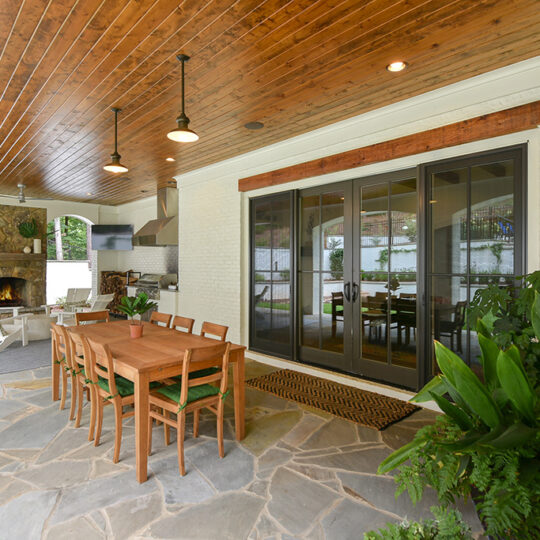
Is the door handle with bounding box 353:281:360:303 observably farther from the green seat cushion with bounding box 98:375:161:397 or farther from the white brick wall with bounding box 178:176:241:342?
the green seat cushion with bounding box 98:375:161:397

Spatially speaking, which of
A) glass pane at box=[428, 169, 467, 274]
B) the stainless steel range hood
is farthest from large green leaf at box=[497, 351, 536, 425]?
the stainless steel range hood

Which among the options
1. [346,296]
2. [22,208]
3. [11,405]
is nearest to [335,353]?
[346,296]

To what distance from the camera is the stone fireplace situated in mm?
8617

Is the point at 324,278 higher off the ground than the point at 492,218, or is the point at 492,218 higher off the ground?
the point at 492,218

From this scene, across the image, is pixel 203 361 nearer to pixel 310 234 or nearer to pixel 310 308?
pixel 310 308

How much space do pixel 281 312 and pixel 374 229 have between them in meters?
1.76

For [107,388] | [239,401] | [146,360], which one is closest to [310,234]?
[239,401]

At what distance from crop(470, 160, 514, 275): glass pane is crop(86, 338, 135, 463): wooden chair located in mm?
3061

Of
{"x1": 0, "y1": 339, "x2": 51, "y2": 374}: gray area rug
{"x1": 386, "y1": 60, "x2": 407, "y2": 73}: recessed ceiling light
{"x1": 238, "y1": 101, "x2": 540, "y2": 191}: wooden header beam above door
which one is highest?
{"x1": 386, "y1": 60, "x2": 407, "y2": 73}: recessed ceiling light

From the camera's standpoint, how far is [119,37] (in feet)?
8.49

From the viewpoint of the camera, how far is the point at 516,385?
109 cm

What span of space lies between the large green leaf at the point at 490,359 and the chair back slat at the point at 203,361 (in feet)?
5.42

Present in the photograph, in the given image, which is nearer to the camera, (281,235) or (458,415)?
(458,415)

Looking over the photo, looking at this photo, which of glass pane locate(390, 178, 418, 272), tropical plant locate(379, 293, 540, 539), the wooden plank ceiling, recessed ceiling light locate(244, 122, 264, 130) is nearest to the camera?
tropical plant locate(379, 293, 540, 539)
